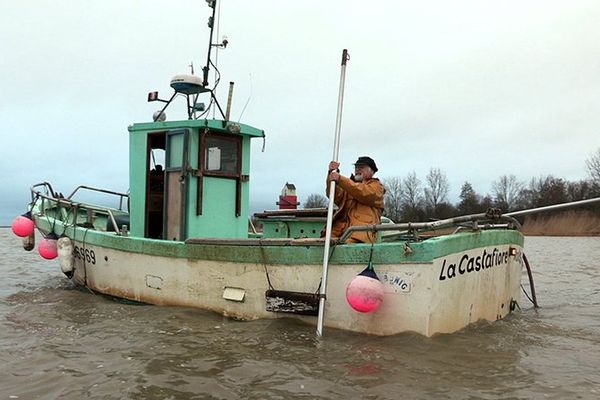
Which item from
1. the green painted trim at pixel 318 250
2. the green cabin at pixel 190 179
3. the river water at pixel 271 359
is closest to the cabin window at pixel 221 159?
the green cabin at pixel 190 179

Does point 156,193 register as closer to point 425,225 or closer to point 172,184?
point 172,184

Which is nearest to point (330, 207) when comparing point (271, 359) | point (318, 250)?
point (318, 250)

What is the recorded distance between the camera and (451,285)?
5203mm

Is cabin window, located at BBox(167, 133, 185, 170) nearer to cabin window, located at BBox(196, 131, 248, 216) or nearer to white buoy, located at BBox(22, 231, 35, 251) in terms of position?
cabin window, located at BBox(196, 131, 248, 216)

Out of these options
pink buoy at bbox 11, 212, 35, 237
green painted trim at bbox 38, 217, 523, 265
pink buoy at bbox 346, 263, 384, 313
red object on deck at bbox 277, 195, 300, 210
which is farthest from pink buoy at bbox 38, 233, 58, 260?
pink buoy at bbox 346, 263, 384, 313

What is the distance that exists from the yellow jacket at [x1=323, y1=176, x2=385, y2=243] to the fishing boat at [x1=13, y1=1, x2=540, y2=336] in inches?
18.6

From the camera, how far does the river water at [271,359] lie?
13.4 ft

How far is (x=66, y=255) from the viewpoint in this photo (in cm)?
840

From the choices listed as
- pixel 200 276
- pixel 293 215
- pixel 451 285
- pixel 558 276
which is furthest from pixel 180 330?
pixel 558 276

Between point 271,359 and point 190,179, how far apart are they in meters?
3.41

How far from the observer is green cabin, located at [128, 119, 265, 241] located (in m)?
7.52

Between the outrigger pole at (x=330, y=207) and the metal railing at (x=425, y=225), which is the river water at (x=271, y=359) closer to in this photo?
the outrigger pole at (x=330, y=207)

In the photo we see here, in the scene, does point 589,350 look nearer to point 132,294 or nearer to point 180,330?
point 180,330

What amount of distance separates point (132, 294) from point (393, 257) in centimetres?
406
